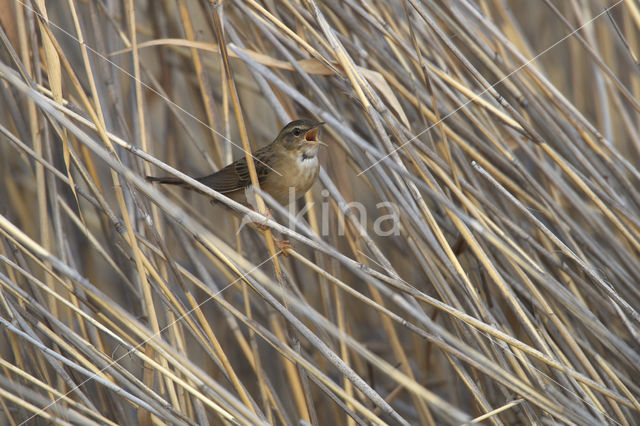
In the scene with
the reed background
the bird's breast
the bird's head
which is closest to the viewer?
the reed background

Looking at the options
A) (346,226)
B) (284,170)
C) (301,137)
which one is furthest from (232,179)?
(346,226)

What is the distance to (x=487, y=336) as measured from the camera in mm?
1976

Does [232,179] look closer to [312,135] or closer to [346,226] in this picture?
[312,135]

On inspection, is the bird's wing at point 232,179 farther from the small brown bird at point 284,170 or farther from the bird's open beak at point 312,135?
the bird's open beak at point 312,135

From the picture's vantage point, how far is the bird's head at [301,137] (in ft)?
8.29

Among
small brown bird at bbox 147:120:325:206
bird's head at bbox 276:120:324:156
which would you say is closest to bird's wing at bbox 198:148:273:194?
small brown bird at bbox 147:120:325:206

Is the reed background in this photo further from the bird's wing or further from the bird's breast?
the bird's wing

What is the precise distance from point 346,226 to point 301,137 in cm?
51

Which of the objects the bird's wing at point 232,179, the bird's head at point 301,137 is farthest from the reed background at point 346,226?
the bird's wing at point 232,179

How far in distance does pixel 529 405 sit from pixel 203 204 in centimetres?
222

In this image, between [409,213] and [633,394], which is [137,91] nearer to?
[409,213]

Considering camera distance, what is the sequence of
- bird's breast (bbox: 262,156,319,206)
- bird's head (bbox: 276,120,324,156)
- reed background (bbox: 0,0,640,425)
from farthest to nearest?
bird's breast (bbox: 262,156,319,206) → bird's head (bbox: 276,120,324,156) → reed background (bbox: 0,0,640,425)

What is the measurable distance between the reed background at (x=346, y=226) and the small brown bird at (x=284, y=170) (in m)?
0.09

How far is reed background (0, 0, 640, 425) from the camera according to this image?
69.1 inches
